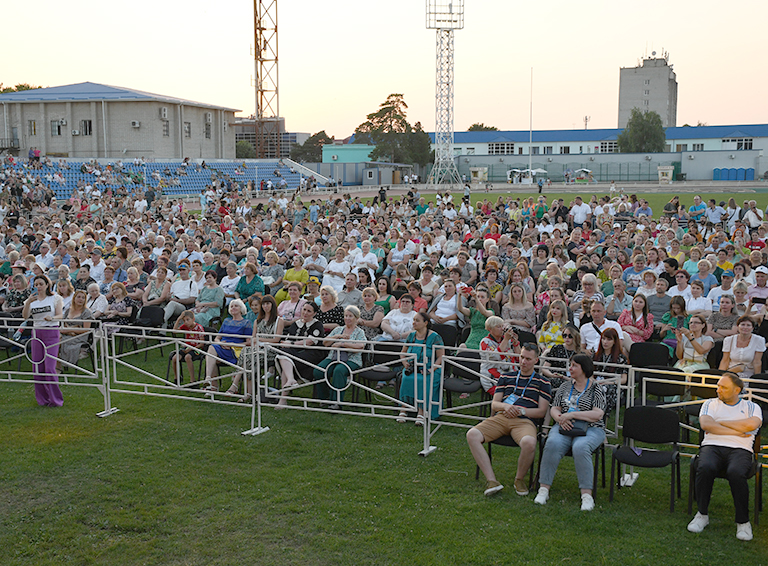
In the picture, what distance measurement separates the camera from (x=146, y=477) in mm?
6207

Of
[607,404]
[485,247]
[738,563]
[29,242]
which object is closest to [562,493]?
[607,404]

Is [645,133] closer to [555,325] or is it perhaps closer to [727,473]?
[555,325]

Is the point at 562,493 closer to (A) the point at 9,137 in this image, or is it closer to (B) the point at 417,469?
(B) the point at 417,469

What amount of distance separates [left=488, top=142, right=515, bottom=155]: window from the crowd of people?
6597cm

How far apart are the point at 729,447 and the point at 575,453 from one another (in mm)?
1189

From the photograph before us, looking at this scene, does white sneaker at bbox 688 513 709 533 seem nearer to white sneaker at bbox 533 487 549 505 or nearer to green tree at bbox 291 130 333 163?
white sneaker at bbox 533 487 549 505

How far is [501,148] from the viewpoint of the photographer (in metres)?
80.6

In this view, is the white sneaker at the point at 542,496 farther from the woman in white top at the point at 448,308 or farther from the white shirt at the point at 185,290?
the white shirt at the point at 185,290

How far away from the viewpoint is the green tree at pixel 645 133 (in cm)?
7262

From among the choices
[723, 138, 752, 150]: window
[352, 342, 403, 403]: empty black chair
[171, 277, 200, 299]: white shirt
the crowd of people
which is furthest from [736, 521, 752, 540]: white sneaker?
[723, 138, 752, 150]: window

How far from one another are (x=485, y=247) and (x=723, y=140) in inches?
2919

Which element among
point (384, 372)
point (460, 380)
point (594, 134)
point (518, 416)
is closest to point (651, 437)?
point (518, 416)

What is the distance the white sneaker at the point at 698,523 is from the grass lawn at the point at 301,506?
55mm

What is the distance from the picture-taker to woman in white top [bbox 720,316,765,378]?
6996mm
